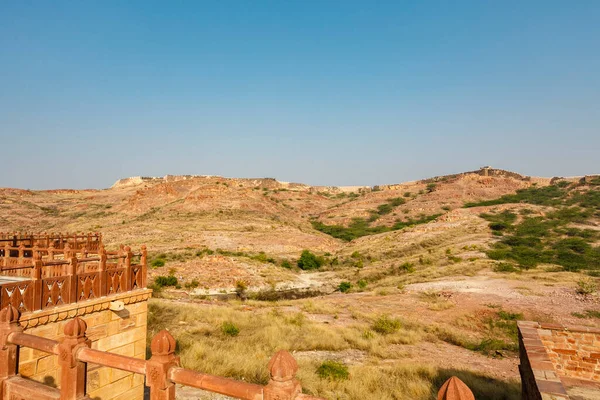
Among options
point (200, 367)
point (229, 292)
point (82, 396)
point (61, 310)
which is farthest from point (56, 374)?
point (229, 292)

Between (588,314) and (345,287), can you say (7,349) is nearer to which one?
(588,314)

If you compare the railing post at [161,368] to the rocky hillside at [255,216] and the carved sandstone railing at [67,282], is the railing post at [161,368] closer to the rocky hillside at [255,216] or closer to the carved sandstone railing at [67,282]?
the carved sandstone railing at [67,282]

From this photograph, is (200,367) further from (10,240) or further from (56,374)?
(10,240)

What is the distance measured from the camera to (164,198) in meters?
70.0

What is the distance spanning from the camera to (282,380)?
104 inches

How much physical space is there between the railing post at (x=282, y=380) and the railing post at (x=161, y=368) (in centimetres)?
104

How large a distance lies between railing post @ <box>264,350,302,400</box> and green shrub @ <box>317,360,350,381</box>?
29.0 ft

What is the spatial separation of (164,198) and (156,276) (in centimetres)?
4466

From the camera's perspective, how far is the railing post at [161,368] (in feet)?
10.3

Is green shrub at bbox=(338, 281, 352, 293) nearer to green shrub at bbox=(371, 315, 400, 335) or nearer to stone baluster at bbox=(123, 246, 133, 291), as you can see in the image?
green shrub at bbox=(371, 315, 400, 335)

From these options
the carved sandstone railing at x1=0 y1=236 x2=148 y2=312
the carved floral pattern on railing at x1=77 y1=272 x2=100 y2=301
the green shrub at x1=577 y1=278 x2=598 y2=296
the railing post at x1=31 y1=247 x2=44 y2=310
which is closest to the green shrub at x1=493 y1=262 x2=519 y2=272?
the green shrub at x1=577 y1=278 x2=598 y2=296

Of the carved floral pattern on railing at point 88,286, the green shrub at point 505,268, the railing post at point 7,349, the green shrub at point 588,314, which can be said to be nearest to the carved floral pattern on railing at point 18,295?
the carved floral pattern on railing at point 88,286

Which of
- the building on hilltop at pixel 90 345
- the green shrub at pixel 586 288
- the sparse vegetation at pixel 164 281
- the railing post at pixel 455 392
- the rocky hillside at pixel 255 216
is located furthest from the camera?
the rocky hillside at pixel 255 216

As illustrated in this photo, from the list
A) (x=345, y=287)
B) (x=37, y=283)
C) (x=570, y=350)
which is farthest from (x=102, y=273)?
(x=345, y=287)
